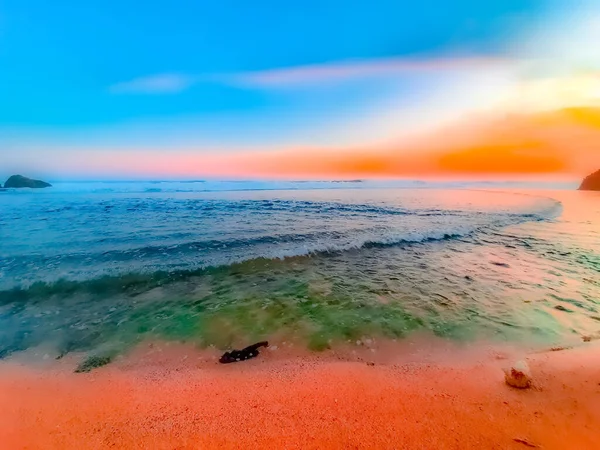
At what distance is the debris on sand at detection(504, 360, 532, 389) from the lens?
3.42 m

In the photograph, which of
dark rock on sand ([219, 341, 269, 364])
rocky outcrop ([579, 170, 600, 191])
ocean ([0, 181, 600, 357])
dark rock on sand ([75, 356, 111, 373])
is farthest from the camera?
rocky outcrop ([579, 170, 600, 191])

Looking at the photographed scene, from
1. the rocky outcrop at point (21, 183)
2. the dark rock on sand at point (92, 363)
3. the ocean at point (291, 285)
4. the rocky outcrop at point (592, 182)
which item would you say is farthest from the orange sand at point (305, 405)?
the rocky outcrop at point (592, 182)

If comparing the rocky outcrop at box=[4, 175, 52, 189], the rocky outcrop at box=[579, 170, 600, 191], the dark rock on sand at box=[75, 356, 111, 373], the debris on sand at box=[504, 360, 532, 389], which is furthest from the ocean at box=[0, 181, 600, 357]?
the rocky outcrop at box=[579, 170, 600, 191]

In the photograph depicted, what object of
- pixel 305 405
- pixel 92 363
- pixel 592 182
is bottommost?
pixel 92 363

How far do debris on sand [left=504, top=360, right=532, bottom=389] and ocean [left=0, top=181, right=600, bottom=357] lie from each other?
4.33 feet

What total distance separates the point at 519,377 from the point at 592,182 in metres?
73.1

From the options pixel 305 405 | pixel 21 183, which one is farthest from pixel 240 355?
pixel 21 183

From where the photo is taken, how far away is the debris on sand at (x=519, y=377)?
3.42 meters

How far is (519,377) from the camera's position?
344cm

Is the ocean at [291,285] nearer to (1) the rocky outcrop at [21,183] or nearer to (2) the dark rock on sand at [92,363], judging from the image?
(2) the dark rock on sand at [92,363]

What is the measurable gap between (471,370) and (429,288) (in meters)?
3.39

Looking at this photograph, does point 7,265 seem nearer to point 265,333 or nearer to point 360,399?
point 265,333

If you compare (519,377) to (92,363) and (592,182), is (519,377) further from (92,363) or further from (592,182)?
(592,182)

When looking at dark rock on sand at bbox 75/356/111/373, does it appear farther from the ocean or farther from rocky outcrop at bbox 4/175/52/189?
rocky outcrop at bbox 4/175/52/189
